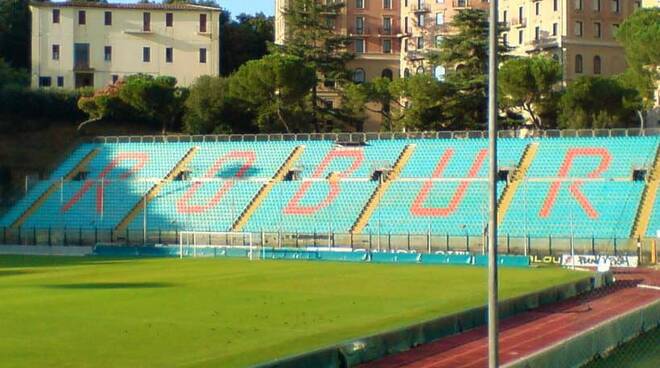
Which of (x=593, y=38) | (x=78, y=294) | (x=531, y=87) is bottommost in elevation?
(x=78, y=294)

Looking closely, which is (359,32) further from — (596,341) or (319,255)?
(596,341)

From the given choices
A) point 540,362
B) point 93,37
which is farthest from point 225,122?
point 540,362

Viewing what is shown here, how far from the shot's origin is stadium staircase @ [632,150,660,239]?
53.2 m

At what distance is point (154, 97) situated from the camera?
261 ft

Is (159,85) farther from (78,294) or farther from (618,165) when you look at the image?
(78,294)

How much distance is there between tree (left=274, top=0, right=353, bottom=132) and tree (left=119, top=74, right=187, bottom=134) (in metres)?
9.91

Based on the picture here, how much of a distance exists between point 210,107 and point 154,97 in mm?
4121

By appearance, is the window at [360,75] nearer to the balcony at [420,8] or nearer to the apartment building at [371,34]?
the apartment building at [371,34]

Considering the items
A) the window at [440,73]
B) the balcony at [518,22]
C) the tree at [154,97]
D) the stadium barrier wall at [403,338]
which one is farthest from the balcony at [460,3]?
the stadium barrier wall at [403,338]

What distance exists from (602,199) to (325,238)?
47.2 ft

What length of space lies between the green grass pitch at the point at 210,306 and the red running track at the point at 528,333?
6.90ft

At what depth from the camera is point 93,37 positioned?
90.1 metres

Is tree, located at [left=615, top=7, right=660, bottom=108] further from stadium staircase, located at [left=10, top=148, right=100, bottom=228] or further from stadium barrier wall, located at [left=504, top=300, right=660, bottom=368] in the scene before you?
stadium barrier wall, located at [left=504, top=300, right=660, bottom=368]

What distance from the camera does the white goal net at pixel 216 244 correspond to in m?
55.7
